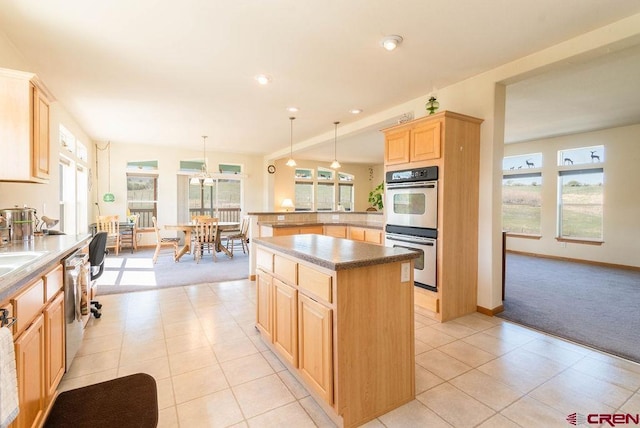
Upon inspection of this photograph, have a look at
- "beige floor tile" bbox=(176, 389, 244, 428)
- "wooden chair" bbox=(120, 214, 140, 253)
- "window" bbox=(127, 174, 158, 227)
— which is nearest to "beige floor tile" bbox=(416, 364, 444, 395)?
"beige floor tile" bbox=(176, 389, 244, 428)

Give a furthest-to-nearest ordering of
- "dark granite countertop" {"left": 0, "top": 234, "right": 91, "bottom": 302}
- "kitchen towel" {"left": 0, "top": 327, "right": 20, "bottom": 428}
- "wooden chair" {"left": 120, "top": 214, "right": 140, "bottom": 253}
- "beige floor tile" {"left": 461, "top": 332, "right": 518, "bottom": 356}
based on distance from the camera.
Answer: "wooden chair" {"left": 120, "top": 214, "right": 140, "bottom": 253}, "beige floor tile" {"left": 461, "top": 332, "right": 518, "bottom": 356}, "dark granite countertop" {"left": 0, "top": 234, "right": 91, "bottom": 302}, "kitchen towel" {"left": 0, "top": 327, "right": 20, "bottom": 428}

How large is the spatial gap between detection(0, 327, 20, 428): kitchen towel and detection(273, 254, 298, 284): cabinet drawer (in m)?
1.35

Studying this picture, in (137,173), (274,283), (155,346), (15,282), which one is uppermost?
(137,173)

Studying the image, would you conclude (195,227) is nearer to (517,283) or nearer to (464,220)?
(464,220)

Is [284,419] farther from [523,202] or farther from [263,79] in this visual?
[523,202]

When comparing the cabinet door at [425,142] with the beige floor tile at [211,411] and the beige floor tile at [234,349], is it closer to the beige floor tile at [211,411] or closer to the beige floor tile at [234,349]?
the beige floor tile at [234,349]

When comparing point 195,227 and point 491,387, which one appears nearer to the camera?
point 491,387

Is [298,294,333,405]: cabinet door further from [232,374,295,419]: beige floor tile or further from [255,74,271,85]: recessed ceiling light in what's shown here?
[255,74,271,85]: recessed ceiling light

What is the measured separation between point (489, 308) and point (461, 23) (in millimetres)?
2780

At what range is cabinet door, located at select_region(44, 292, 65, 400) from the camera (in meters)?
1.69

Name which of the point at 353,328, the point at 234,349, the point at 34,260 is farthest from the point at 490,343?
the point at 34,260

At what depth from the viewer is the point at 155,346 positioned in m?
2.61

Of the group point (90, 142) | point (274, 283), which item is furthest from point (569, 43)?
point (90, 142)

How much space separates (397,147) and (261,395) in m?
2.87
